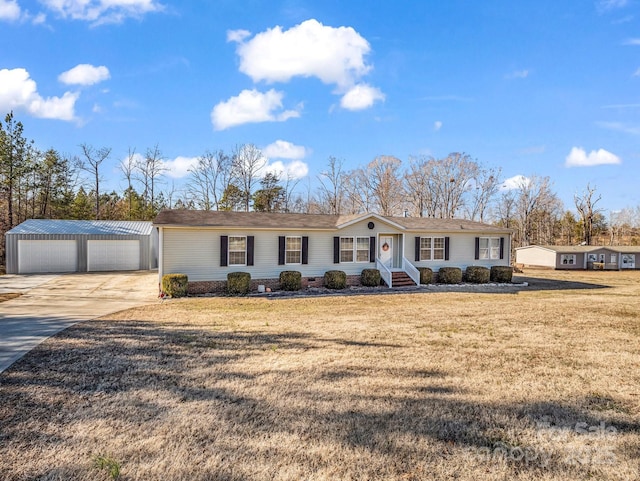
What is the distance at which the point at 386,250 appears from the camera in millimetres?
18828

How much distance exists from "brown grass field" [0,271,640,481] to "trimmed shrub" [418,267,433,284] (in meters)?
9.83

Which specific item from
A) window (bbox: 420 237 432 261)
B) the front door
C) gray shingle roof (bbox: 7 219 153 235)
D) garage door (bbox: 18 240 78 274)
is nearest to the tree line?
gray shingle roof (bbox: 7 219 153 235)

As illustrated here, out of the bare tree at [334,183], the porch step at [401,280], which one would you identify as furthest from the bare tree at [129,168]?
the porch step at [401,280]

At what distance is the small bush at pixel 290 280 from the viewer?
15.8 metres

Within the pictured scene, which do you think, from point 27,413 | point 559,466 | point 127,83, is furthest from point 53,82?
point 559,466

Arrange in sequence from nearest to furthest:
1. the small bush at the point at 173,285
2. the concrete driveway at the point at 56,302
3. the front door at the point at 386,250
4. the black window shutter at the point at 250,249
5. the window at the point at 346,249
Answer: the concrete driveway at the point at 56,302, the small bush at the point at 173,285, the black window shutter at the point at 250,249, the window at the point at 346,249, the front door at the point at 386,250

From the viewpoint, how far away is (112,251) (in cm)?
2295

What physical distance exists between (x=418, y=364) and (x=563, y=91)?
18.7 metres

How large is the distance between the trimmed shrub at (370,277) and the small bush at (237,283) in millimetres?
5620

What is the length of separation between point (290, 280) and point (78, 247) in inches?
583

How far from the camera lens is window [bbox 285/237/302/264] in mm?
16469

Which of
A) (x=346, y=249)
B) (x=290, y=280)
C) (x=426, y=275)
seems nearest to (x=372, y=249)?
(x=346, y=249)

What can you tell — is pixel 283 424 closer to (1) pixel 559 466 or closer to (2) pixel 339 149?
(1) pixel 559 466

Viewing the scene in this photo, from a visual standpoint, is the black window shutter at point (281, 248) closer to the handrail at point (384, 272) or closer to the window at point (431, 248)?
the handrail at point (384, 272)
